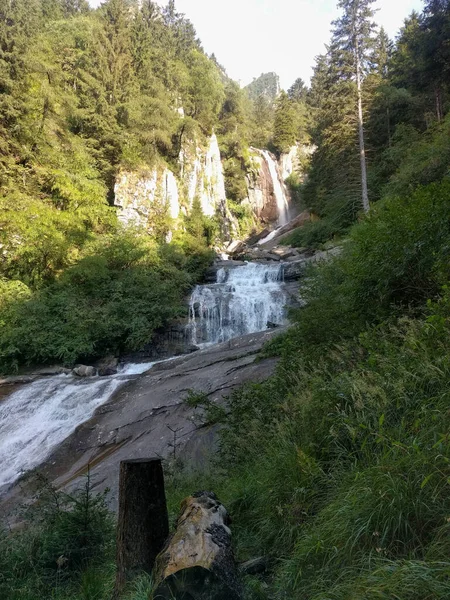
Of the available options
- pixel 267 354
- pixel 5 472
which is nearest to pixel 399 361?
pixel 267 354

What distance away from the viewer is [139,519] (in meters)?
2.78

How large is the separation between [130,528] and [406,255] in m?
4.23

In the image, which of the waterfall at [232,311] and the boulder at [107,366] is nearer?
the boulder at [107,366]

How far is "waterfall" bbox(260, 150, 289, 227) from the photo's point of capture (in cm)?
4234

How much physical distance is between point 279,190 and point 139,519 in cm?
4394

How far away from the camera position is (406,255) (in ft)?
15.3

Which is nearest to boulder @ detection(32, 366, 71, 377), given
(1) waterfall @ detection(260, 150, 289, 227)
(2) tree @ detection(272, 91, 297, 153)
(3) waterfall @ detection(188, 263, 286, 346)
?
(3) waterfall @ detection(188, 263, 286, 346)

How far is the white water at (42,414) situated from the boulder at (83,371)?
2.50 feet

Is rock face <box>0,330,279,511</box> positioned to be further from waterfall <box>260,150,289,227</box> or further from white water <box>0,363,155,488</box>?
waterfall <box>260,150,289,227</box>

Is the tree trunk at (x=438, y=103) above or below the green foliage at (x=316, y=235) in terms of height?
above

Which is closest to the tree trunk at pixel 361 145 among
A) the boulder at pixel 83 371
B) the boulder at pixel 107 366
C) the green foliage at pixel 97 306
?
the green foliage at pixel 97 306

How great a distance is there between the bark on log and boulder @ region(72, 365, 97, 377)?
11.5m

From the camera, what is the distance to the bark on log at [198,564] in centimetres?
200

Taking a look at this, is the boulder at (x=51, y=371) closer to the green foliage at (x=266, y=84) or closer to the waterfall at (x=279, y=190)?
the waterfall at (x=279, y=190)
